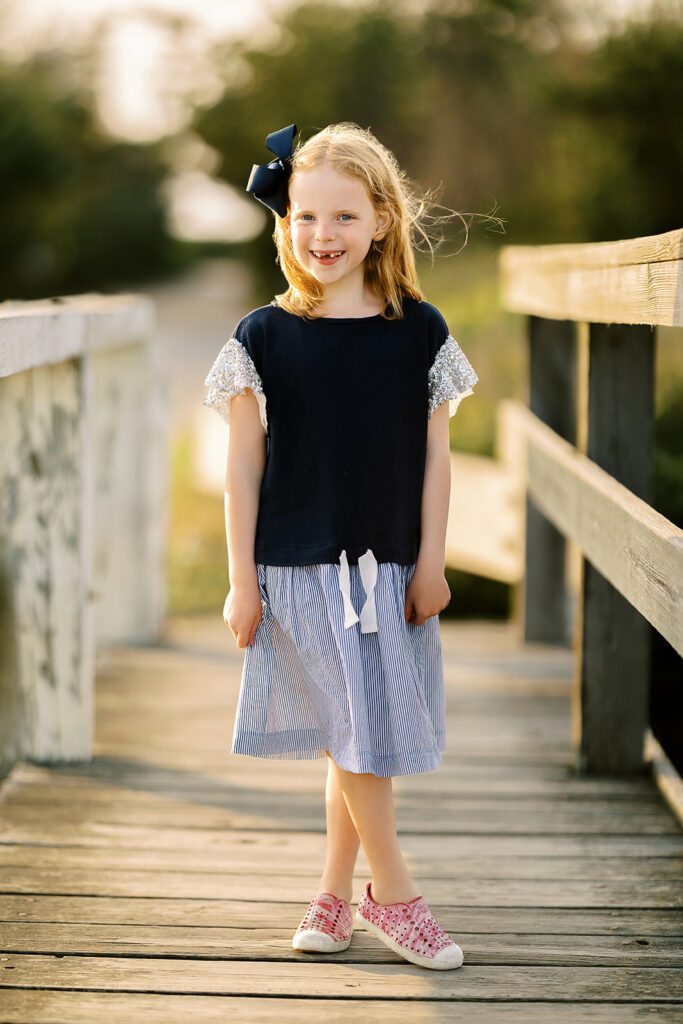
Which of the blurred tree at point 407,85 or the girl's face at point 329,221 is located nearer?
the girl's face at point 329,221

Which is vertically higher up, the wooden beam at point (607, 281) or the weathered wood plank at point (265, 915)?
the wooden beam at point (607, 281)

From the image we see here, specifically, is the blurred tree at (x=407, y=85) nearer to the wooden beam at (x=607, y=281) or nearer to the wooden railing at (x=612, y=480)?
the wooden beam at (x=607, y=281)

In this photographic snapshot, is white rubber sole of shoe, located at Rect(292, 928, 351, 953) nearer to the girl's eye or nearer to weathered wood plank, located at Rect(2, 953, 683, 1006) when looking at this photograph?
weathered wood plank, located at Rect(2, 953, 683, 1006)

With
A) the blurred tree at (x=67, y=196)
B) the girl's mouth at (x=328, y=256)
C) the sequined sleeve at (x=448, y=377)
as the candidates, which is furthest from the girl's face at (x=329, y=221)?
the blurred tree at (x=67, y=196)

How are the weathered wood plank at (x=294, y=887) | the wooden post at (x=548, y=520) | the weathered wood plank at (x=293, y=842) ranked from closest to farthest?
1. the weathered wood plank at (x=294, y=887)
2. the weathered wood plank at (x=293, y=842)
3. the wooden post at (x=548, y=520)

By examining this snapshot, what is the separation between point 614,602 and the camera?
3.39m

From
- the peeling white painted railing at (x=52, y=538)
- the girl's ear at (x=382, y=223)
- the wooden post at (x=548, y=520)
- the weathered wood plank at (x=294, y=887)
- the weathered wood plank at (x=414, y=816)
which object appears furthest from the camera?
the wooden post at (x=548, y=520)

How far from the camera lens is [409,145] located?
30.5 meters

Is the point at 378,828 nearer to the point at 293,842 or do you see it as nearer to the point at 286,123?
the point at 293,842

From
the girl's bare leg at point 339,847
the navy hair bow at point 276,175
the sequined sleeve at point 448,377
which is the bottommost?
the girl's bare leg at point 339,847

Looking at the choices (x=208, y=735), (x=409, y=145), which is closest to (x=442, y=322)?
(x=208, y=735)

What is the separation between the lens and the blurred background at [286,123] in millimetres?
16641

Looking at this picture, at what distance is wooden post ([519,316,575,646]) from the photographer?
15.8 feet

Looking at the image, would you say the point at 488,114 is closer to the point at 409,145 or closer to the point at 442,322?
the point at 409,145
